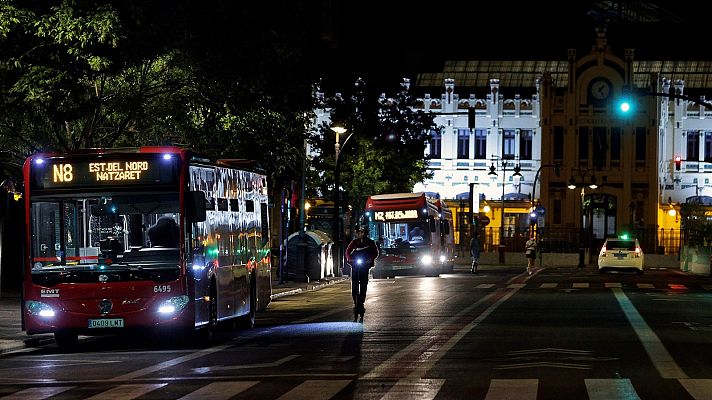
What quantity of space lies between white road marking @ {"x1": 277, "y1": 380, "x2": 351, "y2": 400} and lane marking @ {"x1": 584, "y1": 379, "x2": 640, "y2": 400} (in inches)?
102

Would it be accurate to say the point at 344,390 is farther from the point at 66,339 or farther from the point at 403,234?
the point at 403,234

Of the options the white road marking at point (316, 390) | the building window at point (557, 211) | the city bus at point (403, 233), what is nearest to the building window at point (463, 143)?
the building window at point (557, 211)

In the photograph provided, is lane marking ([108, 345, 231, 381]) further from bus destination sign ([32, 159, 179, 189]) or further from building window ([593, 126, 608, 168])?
building window ([593, 126, 608, 168])

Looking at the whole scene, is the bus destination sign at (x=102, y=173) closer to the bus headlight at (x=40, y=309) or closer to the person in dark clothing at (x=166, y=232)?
the person in dark clothing at (x=166, y=232)

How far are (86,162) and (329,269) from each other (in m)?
32.2

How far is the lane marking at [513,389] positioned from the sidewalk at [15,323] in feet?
30.2

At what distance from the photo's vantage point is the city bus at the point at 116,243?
2067 cm

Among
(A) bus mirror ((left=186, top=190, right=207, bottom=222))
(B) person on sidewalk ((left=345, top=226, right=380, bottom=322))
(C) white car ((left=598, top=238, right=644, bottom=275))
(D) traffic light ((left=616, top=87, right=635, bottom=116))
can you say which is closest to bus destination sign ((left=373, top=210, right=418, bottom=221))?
(C) white car ((left=598, top=238, right=644, bottom=275))

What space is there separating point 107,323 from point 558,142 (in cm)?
8193

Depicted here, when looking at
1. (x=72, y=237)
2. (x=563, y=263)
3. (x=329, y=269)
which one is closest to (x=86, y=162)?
(x=72, y=237)

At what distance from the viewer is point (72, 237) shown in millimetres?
21047

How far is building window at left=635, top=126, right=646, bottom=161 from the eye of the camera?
98938 millimetres

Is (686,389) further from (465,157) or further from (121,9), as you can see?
(465,157)

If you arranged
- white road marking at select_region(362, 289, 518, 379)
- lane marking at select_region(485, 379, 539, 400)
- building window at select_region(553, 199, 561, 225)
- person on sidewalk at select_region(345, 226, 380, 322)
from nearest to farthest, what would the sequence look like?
lane marking at select_region(485, 379, 539, 400)
white road marking at select_region(362, 289, 518, 379)
person on sidewalk at select_region(345, 226, 380, 322)
building window at select_region(553, 199, 561, 225)
